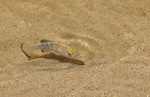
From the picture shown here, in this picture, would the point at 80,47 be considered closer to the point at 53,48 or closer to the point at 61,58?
the point at 61,58

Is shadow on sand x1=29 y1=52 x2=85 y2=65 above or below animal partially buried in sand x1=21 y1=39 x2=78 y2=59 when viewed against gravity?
below

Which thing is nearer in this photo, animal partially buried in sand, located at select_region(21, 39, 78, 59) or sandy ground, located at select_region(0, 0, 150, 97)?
sandy ground, located at select_region(0, 0, 150, 97)

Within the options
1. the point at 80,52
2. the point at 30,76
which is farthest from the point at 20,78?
the point at 80,52

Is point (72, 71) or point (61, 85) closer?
point (61, 85)

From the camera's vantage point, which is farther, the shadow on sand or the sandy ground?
the shadow on sand

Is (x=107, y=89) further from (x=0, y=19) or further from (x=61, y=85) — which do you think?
(x=0, y=19)

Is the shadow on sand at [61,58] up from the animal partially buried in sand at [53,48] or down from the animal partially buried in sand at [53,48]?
down
